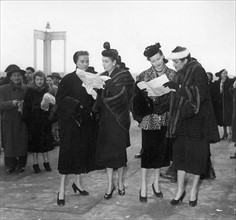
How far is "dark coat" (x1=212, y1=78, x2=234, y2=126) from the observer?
1049 cm

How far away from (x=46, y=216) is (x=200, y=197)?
1988 mm

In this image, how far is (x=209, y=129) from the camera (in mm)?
4680

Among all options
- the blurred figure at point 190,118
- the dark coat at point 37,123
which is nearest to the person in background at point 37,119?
the dark coat at point 37,123

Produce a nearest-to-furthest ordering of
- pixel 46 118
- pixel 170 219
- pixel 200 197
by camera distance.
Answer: pixel 170 219
pixel 200 197
pixel 46 118

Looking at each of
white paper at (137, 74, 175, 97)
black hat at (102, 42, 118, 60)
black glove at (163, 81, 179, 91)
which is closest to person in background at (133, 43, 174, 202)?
white paper at (137, 74, 175, 97)

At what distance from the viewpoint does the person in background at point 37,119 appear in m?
6.43

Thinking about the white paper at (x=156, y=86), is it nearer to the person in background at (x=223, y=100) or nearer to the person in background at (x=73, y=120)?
the person in background at (x=73, y=120)

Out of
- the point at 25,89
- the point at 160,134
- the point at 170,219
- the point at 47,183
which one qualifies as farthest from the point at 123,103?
the point at 25,89

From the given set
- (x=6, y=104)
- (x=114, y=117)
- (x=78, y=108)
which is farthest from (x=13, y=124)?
(x=114, y=117)

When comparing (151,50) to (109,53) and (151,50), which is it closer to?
(151,50)

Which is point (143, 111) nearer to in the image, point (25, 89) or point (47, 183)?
point (47, 183)

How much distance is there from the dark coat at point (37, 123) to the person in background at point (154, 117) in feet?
7.01

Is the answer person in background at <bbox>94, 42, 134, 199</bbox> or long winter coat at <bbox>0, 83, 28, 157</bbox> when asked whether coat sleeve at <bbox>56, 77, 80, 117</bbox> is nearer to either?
person in background at <bbox>94, 42, 134, 199</bbox>

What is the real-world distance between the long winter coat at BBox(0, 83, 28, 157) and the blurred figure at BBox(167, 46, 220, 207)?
290 cm
